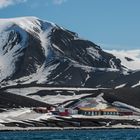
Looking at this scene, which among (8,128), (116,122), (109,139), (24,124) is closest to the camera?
(109,139)

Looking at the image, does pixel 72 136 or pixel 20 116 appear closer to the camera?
pixel 72 136

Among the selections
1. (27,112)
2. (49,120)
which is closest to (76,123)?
(49,120)

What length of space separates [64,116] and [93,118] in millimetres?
8994

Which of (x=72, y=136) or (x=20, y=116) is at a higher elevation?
(x=20, y=116)

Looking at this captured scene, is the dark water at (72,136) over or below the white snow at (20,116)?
below

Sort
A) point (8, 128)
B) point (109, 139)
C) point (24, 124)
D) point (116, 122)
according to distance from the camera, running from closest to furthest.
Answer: point (109, 139) → point (8, 128) → point (24, 124) → point (116, 122)

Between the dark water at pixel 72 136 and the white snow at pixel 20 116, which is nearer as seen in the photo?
the dark water at pixel 72 136

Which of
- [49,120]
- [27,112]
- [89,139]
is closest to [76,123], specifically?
[49,120]

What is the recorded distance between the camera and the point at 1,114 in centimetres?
19712

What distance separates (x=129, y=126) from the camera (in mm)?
181375

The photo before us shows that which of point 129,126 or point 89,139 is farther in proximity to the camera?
point 129,126

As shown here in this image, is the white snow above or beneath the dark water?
above

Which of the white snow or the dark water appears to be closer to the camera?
the dark water

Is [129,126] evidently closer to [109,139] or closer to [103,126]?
[103,126]
